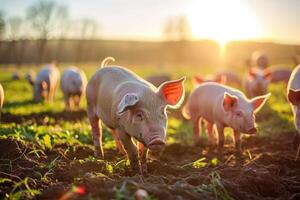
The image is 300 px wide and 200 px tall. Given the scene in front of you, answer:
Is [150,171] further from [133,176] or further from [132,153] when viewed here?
[133,176]

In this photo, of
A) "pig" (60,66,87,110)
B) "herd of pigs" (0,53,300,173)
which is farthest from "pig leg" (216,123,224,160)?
"pig" (60,66,87,110)

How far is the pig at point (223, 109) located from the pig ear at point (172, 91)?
177 centimetres

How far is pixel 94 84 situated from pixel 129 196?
128 inches

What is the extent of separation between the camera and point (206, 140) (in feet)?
31.9

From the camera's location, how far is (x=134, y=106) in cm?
514

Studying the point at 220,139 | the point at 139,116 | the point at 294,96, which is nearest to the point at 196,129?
the point at 220,139

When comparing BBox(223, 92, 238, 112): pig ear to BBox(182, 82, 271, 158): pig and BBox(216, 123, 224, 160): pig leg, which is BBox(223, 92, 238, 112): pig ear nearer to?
BBox(182, 82, 271, 158): pig

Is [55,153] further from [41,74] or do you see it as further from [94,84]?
[41,74]

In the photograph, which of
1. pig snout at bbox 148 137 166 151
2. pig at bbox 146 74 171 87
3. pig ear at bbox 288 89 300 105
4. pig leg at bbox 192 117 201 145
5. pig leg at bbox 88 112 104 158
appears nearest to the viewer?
pig snout at bbox 148 137 166 151

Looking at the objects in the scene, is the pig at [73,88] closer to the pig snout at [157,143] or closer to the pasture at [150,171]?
the pasture at [150,171]

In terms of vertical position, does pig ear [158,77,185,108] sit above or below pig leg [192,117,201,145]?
above

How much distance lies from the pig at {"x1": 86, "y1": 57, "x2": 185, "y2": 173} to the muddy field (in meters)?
0.36

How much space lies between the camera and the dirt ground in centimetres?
414

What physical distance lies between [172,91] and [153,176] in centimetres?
108
